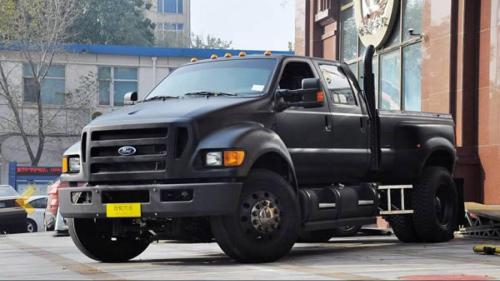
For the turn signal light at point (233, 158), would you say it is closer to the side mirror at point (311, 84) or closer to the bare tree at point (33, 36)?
the side mirror at point (311, 84)

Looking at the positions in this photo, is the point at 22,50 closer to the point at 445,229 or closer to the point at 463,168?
the point at 463,168

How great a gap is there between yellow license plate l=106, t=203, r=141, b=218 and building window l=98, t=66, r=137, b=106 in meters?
37.2

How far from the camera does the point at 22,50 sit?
4138 centimetres

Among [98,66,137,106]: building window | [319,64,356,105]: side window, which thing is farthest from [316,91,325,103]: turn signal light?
[98,66,137,106]: building window

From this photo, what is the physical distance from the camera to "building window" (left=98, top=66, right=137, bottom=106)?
152ft

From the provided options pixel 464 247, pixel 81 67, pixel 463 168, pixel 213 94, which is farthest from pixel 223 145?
pixel 81 67

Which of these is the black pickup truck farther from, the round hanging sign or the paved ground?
the round hanging sign

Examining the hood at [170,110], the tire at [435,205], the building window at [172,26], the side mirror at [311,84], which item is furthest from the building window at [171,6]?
the side mirror at [311,84]

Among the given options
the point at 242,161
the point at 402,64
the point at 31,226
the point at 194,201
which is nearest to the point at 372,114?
the point at 242,161

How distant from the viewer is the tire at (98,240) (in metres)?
10.1

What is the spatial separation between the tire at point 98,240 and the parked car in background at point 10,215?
52.3 feet

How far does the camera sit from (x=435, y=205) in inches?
486

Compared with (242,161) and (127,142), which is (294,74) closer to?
(242,161)

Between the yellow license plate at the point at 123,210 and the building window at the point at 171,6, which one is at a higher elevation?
the building window at the point at 171,6
